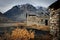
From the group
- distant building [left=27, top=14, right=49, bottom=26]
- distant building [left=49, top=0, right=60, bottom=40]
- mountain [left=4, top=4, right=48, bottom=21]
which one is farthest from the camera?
distant building [left=27, top=14, right=49, bottom=26]

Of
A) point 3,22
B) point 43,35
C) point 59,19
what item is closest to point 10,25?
point 3,22

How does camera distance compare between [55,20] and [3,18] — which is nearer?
[55,20]

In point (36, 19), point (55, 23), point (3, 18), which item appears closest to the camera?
point (55, 23)

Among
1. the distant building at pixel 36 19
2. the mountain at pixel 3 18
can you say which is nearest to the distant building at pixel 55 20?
the mountain at pixel 3 18

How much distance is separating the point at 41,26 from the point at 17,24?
1416mm

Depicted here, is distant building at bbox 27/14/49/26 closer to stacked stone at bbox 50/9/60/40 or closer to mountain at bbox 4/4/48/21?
mountain at bbox 4/4/48/21

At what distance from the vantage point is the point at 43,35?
803 centimetres

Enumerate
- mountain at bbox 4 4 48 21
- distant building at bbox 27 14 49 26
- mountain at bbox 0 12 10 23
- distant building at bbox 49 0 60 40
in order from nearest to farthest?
distant building at bbox 49 0 60 40 → mountain at bbox 0 12 10 23 → mountain at bbox 4 4 48 21 → distant building at bbox 27 14 49 26

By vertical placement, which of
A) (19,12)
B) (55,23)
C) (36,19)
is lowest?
(55,23)

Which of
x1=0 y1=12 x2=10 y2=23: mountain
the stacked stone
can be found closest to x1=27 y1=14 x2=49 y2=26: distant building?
x1=0 y1=12 x2=10 y2=23: mountain

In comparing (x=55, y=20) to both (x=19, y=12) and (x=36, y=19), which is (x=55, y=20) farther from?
(x=19, y=12)

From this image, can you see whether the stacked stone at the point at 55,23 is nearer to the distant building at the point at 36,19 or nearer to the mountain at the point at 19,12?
the mountain at the point at 19,12

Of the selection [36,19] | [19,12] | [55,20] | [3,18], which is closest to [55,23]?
[55,20]

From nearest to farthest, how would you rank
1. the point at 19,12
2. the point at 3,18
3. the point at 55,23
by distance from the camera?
1. the point at 55,23
2. the point at 3,18
3. the point at 19,12
